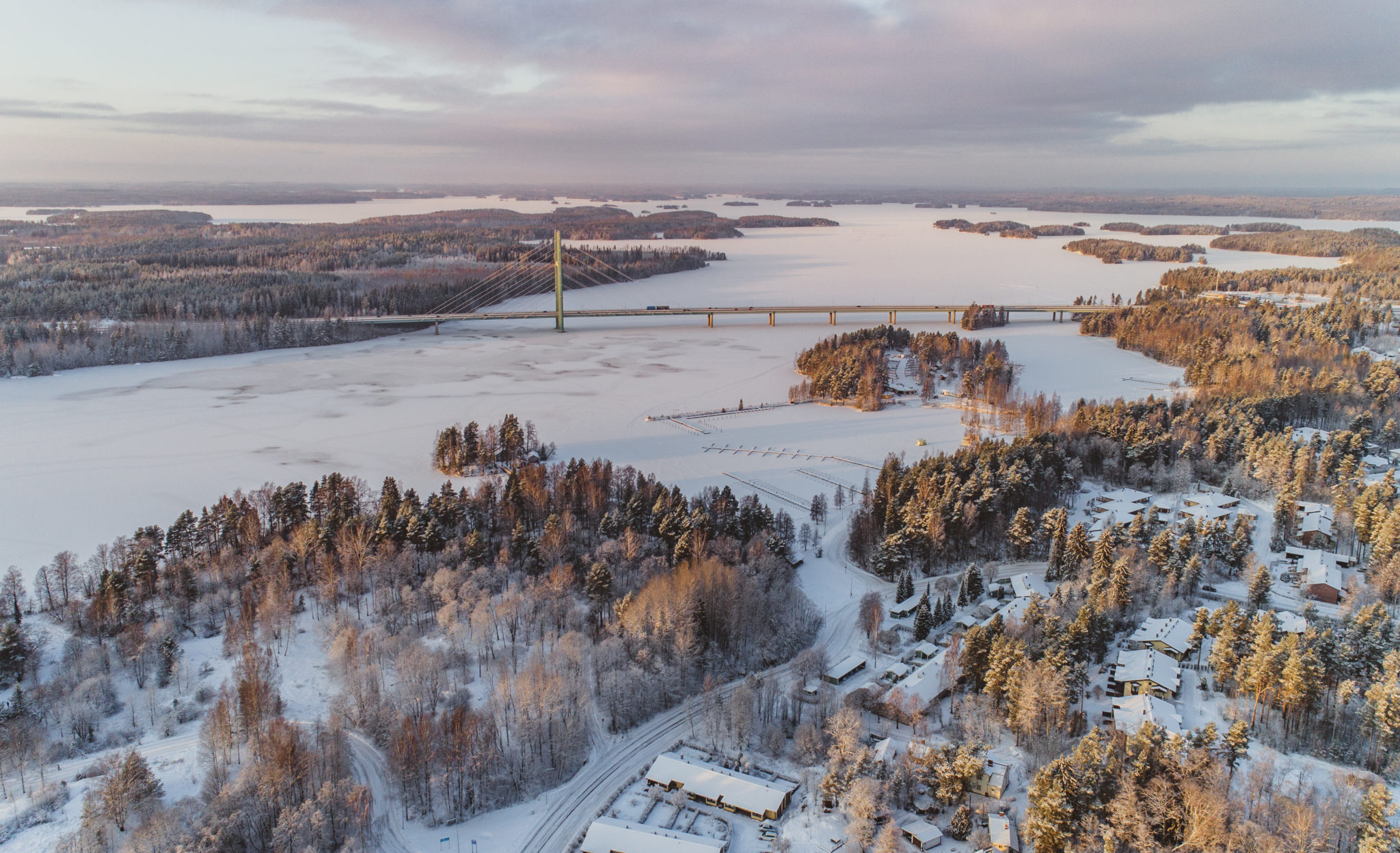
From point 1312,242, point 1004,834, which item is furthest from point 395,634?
point 1312,242

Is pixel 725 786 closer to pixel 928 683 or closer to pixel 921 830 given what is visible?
pixel 921 830

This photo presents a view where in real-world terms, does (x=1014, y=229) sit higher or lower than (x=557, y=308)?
higher

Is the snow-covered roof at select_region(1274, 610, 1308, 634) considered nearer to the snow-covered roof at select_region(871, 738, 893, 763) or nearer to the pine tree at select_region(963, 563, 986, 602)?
the pine tree at select_region(963, 563, 986, 602)

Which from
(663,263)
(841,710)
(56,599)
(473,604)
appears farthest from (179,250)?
(841,710)

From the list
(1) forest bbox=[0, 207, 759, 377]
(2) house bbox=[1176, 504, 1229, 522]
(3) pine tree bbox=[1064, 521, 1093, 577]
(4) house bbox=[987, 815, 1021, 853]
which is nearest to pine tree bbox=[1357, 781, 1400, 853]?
(4) house bbox=[987, 815, 1021, 853]

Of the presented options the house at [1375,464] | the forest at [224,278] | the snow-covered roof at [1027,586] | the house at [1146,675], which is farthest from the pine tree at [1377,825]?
the forest at [224,278]

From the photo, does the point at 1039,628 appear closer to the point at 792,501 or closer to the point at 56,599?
the point at 792,501
